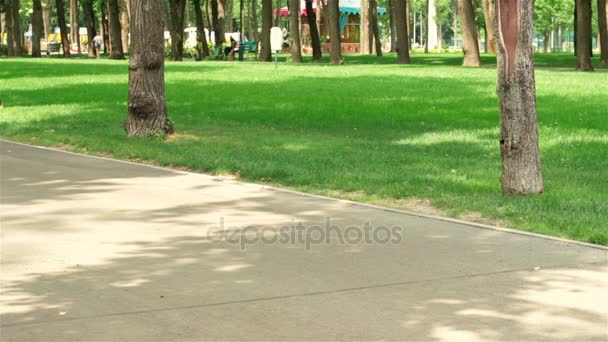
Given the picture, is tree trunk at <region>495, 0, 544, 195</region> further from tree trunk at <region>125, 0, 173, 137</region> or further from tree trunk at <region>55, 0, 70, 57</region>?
tree trunk at <region>55, 0, 70, 57</region>

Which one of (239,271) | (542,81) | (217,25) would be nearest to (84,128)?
(239,271)

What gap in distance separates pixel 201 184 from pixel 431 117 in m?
9.98

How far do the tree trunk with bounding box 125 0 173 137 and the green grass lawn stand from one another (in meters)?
0.41

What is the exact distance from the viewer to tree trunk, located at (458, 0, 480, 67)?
44.4 metres

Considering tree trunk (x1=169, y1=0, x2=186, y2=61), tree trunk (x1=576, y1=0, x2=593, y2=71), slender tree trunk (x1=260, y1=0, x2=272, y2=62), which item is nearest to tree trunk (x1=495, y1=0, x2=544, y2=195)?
tree trunk (x1=576, y1=0, x2=593, y2=71)

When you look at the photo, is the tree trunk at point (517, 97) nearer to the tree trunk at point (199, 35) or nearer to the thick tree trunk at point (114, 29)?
the thick tree trunk at point (114, 29)

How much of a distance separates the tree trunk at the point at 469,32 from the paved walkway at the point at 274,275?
33.9 meters

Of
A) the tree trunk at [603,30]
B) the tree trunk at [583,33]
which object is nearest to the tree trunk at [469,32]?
the tree trunk at [583,33]

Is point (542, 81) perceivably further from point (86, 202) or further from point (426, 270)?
point (426, 270)

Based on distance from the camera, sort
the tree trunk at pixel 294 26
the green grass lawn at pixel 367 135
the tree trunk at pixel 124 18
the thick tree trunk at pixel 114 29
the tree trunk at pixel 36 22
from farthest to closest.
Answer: the tree trunk at pixel 124 18 → the tree trunk at pixel 36 22 → the thick tree trunk at pixel 114 29 → the tree trunk at pixel 294 26 → the green grass lawn at pixel 367 135

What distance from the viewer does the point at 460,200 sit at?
11219 millimetres

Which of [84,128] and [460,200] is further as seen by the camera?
[84,128]

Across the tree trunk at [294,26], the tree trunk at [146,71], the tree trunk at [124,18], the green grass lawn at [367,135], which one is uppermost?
the tree trunk at [124,18]

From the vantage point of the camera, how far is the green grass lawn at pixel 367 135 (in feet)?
38.1
